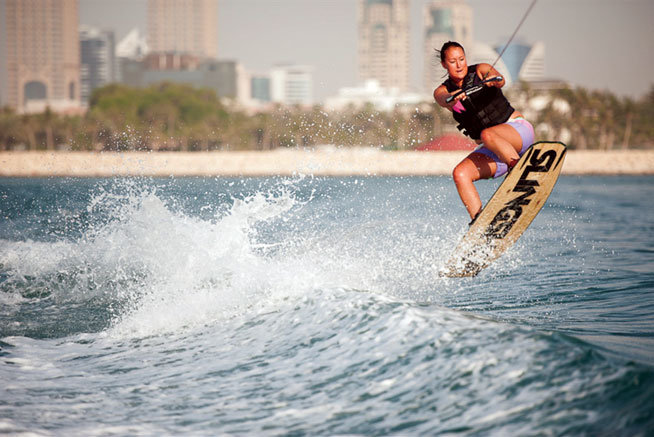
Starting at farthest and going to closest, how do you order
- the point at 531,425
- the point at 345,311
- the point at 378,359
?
the point at 345,311 < the point at 378,359 < the point at 531,425

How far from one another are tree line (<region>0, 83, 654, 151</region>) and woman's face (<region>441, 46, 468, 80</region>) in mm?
62137

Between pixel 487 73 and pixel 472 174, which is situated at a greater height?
pixel 487 73

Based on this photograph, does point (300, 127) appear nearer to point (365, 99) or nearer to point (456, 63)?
point (365, 99)

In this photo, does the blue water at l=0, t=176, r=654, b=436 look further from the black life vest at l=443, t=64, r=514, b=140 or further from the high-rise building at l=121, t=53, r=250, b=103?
the high-rise building at l=121, t=53, r=250, b=103

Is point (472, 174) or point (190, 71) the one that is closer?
point (472, 174)

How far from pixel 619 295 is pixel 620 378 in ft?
11.4

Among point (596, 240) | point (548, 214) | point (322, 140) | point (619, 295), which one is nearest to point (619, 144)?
point (322, 140)

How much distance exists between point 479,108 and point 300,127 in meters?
73.8

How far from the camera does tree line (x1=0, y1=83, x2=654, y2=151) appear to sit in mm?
73250

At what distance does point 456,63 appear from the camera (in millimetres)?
5992

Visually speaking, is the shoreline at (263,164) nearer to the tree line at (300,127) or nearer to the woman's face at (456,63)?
the tree line at (300,127)

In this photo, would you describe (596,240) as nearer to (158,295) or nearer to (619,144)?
(158,295)

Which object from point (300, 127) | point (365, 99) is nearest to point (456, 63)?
point (300, 127)

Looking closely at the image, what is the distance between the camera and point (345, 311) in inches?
208
